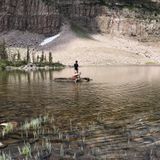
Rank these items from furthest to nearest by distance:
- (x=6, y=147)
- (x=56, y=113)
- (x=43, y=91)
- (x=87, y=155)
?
(x=43, y=91) → (x=56, y=113) → (x=6, y=147) → (x=87, y=155)

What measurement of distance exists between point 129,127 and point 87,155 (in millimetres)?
8138

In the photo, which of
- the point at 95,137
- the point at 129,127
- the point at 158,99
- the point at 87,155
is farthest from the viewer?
the point at 158,99

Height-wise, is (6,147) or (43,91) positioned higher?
(6,147)

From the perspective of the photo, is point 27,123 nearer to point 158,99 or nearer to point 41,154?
point 41,154

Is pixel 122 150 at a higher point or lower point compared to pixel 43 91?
higher

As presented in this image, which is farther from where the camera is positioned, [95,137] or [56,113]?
[56,113]

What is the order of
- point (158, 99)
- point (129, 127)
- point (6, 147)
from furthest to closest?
point (158, 99) < point (129, 127) < point (6, 147)

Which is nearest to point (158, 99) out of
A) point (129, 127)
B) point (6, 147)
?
point (129, 127)

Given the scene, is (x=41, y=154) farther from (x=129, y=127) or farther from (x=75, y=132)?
(x=129, y=127)

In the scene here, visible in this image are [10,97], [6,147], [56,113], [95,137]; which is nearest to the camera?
[6,147]

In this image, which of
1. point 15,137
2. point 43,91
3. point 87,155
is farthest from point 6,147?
point 43,91

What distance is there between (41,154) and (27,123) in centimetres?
899

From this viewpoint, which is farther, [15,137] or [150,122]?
[150,122]

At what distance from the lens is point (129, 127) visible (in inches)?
1304
